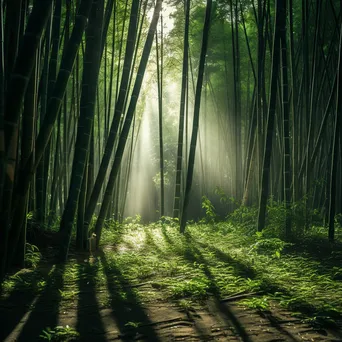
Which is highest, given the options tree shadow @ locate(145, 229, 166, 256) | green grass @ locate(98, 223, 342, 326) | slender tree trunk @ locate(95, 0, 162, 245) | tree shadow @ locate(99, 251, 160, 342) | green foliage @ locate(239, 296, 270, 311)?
slender tree trunk @ locate(95, 0, 162, 245)

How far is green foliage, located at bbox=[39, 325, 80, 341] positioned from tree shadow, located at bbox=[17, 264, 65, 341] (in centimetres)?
6

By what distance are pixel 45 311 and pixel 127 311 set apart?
38cm

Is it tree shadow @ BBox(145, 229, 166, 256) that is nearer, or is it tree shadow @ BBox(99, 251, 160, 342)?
tree shadow @ BBox(99, 251, 160, 342)

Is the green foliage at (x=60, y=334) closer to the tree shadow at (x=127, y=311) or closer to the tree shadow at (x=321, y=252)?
the tree shadow at (x=127, y=311)

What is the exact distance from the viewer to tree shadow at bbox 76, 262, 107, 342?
1625mm

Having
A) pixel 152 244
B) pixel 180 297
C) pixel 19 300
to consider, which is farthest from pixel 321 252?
pixel 19 300

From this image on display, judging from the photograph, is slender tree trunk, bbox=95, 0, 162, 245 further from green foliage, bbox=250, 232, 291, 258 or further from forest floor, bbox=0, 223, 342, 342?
green foliage, bbox=250, 232, 291, 258

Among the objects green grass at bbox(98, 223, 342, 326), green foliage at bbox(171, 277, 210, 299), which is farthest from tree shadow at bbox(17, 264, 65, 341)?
green foliage at bbox(171, 277, 210, 299)

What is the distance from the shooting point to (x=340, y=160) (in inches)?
238

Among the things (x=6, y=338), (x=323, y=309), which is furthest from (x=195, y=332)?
(x=6, y=338)

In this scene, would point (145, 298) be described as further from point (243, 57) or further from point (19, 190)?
point (243, 57)

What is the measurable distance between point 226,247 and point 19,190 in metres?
2.07

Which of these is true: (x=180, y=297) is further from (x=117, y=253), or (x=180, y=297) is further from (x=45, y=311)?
(x=117, y=253)

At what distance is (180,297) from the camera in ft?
6.89
